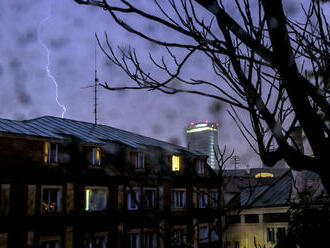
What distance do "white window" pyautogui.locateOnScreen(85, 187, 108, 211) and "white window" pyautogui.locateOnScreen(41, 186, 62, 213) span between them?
1.83 m

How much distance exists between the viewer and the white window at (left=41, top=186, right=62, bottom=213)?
1980cm

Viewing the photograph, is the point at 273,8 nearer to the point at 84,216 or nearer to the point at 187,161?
the point at 84,216

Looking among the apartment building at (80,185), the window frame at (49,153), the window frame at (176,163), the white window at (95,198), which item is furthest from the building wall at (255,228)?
the window frame at (49,153)

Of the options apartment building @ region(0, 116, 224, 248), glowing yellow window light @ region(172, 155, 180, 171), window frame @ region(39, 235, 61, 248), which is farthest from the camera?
glowing yellow window light @ region(172, 155, 180, 171)

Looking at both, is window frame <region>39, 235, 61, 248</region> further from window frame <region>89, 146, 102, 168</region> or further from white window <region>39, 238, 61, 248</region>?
window frame <region>89, 146, 102, 168</region>

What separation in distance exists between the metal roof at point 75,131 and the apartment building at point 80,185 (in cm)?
8

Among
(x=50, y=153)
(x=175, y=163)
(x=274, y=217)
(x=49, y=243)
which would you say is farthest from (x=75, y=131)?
(x=274, y=217)

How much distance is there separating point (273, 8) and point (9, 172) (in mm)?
18356

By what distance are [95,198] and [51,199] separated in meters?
2.86

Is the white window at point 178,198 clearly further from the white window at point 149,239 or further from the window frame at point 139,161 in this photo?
the window frame at point 139,161

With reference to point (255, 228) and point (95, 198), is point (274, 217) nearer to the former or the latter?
point (255, 228)

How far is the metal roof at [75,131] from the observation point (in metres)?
20.2

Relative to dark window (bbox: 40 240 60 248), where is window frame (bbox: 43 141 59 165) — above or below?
above

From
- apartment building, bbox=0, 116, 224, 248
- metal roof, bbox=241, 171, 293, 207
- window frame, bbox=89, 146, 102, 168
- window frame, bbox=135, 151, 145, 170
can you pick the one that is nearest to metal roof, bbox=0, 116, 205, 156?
apartment building, bbox=0, 116, 224, 248
